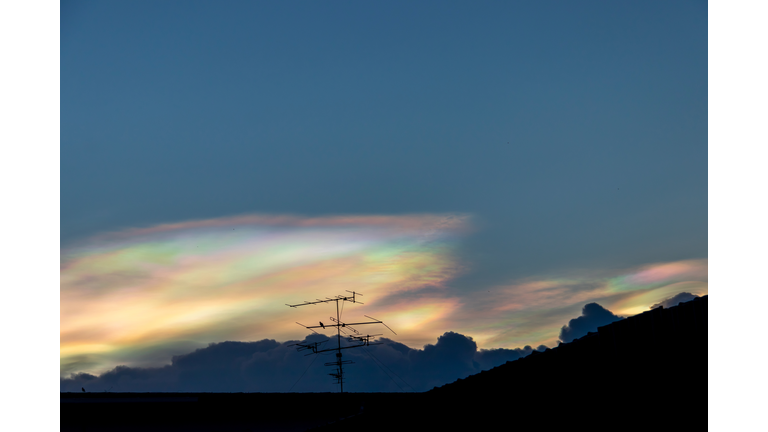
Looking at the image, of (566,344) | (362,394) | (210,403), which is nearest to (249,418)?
(210,403)

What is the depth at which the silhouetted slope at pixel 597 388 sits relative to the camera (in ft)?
36.0

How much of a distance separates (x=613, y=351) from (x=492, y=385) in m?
2.59

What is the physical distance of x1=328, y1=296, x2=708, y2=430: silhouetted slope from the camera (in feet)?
36.0

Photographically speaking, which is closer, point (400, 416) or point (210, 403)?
point (400, 416)

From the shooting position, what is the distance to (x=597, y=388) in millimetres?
11578

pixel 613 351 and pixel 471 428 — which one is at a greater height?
pixel 613 351

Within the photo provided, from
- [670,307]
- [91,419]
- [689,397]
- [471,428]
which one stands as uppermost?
[670,307]

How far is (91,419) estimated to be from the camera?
19984mm

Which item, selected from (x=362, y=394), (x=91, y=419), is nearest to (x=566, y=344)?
(x=362, y=394)

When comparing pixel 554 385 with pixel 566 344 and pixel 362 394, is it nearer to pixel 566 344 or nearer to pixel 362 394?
pixel 566 344

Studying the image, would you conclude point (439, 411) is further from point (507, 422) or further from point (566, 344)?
point (566, 344)

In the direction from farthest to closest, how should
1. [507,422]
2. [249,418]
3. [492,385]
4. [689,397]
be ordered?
[249,418]
[492,385]
[507,422]
[689,397]

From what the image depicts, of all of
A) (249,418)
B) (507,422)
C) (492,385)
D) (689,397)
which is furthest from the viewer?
(249,418)

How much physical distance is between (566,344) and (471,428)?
2657 millimetres
